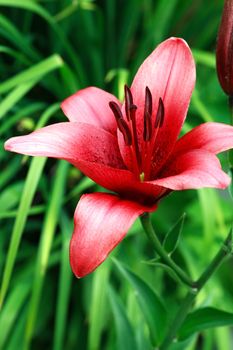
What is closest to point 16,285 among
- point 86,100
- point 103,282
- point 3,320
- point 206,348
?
point 3,320

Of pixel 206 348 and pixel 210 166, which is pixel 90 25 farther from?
pixel 210 166

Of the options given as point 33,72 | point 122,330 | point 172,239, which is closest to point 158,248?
point 172,239

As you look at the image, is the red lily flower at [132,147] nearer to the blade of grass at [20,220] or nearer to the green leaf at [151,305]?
the green leaf at [151,305]

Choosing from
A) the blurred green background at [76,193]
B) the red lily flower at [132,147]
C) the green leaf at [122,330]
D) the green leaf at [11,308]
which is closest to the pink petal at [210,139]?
the red lily flower at [132,147]

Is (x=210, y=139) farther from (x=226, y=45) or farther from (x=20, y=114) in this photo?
(x=20, y=114)

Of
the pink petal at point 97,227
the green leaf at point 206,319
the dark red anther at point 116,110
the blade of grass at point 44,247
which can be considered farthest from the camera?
the blade of grass at point 44,247
